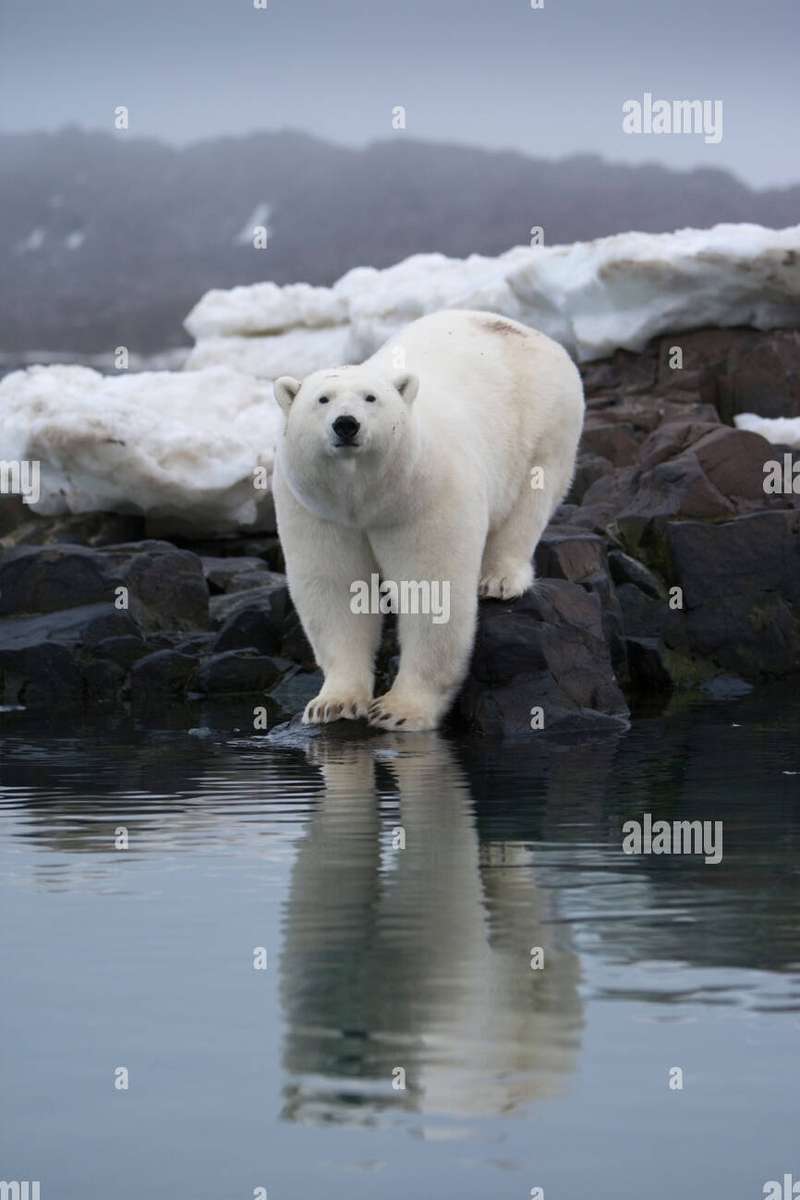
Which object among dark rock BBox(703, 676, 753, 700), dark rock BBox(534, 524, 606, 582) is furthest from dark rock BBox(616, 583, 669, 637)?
dark rock BBox(534, 524, 606, 582)

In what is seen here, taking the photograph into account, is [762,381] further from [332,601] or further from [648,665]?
[332,601]

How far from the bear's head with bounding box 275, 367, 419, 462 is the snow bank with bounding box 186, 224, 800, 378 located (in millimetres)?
10430

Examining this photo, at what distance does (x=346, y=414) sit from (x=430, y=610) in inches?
48.9

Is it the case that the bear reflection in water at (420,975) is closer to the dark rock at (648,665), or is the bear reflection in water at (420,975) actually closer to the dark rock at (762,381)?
the dark rock at (648,665)

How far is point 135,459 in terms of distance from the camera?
1525 cm

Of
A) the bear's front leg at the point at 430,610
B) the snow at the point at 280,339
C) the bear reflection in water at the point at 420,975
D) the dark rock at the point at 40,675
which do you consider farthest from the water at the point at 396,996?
the snow at the point at 280,339

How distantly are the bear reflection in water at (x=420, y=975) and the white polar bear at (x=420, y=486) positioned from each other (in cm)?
195

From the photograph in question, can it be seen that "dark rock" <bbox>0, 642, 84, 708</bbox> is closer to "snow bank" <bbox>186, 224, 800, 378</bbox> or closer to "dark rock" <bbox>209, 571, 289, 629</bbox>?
"dark rock" <bbox>209, 571, 289, 629</bbox>

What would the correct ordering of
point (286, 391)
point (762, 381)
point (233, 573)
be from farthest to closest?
point (762, 381) < point (233, 573) < point (286, 391)

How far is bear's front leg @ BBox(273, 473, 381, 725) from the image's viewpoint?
8.64m

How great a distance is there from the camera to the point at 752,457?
1379 centimetres

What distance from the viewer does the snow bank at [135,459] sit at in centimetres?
1533

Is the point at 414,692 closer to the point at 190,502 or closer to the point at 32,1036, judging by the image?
the point at 32,1036

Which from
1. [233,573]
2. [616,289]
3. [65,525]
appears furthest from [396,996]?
[616,289]
